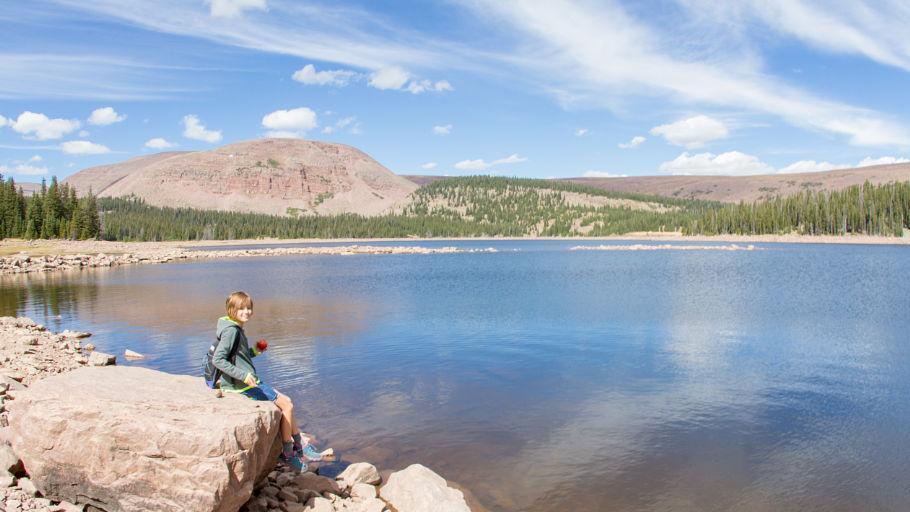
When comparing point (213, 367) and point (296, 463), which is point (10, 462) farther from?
point (296, 463)

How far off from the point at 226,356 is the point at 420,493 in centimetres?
412

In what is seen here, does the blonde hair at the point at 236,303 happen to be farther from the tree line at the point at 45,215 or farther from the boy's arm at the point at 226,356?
the tree line at the point at 45,215

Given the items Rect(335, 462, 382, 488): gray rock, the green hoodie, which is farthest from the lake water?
the green hoodie

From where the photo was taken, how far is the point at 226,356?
32.6 feet

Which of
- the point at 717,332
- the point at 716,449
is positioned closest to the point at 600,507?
the point at 716,449

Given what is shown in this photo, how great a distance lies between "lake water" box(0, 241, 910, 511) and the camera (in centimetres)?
1213

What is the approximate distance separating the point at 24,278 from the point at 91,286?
15943 mm

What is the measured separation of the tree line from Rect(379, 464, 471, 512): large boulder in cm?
12370

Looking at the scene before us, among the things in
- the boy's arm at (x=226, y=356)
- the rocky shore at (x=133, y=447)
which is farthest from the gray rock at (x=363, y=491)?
the boy's arm at (x=226, y=356)

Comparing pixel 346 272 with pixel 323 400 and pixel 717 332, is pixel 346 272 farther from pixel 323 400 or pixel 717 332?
pixel 323 400

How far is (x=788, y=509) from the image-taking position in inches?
427

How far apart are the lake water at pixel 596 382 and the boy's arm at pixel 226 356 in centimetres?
457

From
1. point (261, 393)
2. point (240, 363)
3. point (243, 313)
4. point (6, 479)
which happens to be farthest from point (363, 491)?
point (6, 479)

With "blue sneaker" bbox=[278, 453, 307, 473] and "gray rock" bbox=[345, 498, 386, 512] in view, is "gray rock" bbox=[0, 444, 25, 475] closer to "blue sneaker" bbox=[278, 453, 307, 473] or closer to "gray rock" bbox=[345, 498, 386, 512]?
"blue sneaker" bbox=[278, 453, 307, 473]
